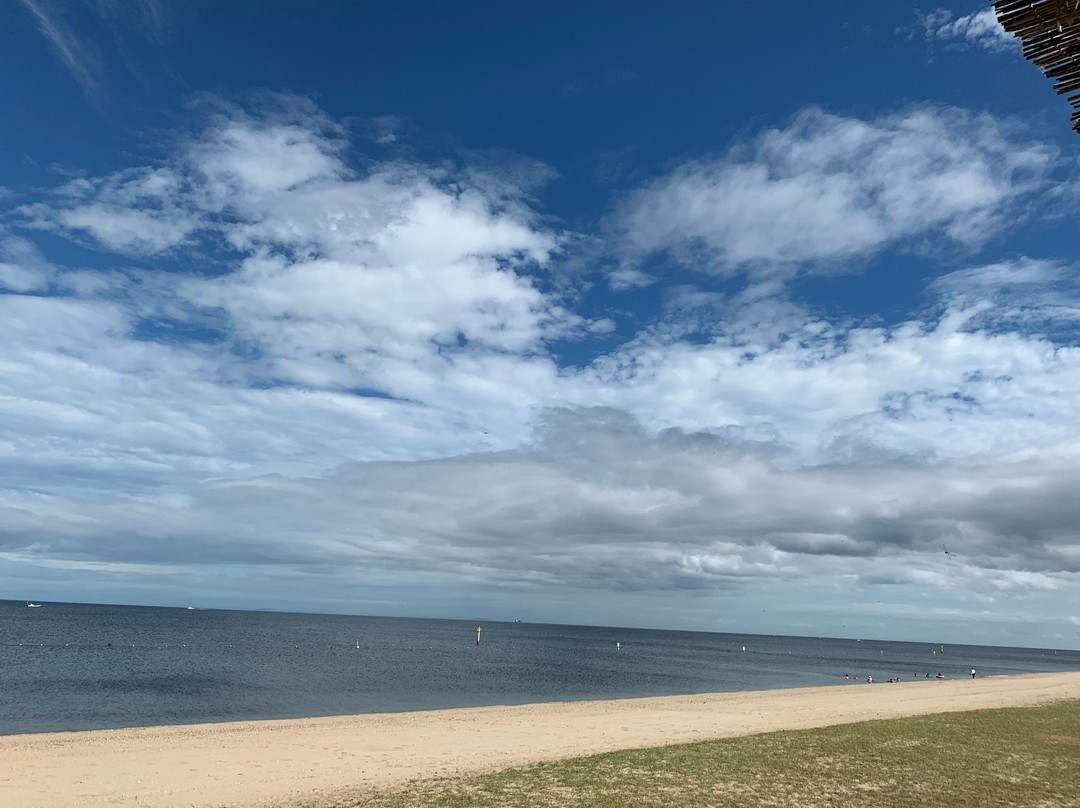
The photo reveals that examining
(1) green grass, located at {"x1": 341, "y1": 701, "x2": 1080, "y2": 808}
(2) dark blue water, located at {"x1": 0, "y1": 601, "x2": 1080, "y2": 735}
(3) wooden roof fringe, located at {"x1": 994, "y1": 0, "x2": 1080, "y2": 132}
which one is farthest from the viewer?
(2) dark blue water, located at {"x1": 0, "y1": 601, "x2": 1080, "y2": 735}

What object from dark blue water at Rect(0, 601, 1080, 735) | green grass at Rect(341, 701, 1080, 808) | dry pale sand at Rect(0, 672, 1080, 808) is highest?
green grass at Rect(341, 701, 1080, 808)

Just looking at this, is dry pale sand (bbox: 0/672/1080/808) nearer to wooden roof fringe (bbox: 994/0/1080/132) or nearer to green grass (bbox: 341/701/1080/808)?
green grass (bbox: 341/701/1080/808)

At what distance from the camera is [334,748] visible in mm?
27938

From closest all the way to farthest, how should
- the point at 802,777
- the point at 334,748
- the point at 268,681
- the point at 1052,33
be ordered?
the point at 1052,33 < the point at 802,777 < the point at 334,748 < the point at 268,681

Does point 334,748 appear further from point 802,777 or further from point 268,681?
point 268,681

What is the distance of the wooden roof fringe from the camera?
23.6ft

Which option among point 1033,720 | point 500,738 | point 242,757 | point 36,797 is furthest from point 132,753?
point 1033,720

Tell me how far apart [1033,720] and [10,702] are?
64.4 m

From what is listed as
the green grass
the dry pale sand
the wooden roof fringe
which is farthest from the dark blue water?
the wooden roof fringe

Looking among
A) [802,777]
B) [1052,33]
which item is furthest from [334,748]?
[1052,33]

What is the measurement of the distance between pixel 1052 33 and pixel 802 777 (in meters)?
18.1

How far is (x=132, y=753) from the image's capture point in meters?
27.7

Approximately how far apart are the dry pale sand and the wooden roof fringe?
2085 centimetres

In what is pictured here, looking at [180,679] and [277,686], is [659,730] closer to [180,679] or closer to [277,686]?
[277,686]
